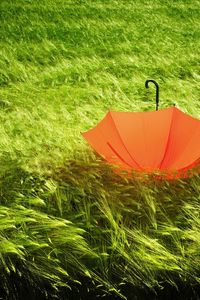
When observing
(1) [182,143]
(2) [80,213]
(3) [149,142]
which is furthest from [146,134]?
(2) [80,213]

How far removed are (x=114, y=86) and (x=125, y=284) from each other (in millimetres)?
3868

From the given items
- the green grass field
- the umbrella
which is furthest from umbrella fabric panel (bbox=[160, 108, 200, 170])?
the green grass field

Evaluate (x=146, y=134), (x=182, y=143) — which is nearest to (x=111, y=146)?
(x=146, y=134)

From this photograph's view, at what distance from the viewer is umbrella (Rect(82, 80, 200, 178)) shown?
11.9ft

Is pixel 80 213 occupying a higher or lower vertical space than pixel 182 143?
lower

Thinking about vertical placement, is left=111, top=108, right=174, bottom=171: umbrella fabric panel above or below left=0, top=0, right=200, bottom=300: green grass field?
above

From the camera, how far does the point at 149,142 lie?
12.2ft

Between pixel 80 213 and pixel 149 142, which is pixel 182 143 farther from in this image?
pixel 80 213

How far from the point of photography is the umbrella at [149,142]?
363cm

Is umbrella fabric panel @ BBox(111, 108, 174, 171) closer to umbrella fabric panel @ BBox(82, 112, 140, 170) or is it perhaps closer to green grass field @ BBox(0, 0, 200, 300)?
umbrella fabric panel @ BBox(82, 112, 140, 170)

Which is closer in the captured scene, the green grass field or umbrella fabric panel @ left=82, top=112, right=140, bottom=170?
the green grass field

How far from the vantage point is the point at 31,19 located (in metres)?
9.96

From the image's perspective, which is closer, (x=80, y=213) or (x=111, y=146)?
(x=80, y=213)

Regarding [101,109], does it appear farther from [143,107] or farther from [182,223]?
[182,223]
